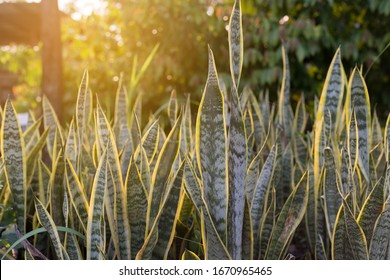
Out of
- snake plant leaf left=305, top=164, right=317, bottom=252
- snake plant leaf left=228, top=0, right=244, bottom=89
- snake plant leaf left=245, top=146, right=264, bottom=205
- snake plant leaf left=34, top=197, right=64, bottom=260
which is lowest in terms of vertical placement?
snake plant leaf left=305, top=164, right=317, bottom=252

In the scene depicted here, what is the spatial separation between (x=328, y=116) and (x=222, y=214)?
1.33 feet

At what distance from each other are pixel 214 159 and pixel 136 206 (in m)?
0.18

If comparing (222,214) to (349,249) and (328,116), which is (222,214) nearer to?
(349,249)

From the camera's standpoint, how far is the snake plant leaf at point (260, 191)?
1018mm

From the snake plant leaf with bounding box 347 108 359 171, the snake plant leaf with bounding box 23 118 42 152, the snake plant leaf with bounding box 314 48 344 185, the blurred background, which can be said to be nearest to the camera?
the snake plant leaf with bounding box 347 108 359 171

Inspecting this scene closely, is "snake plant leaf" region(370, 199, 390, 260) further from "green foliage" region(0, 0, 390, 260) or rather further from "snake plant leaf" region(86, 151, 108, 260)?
"snake plant leaf" region(86, 151, 108, 260)

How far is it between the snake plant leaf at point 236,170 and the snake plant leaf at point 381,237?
0.72 feet

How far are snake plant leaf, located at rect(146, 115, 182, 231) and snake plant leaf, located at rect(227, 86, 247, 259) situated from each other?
0.15 m

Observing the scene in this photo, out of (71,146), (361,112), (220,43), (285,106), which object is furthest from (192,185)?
(220,43)

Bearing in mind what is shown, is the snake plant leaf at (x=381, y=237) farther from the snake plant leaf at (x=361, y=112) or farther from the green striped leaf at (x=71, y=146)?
the green striped leaf at (x=71, y=146)

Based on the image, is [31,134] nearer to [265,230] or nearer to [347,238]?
[265,230]

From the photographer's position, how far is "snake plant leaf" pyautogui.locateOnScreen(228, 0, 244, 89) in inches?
33.7

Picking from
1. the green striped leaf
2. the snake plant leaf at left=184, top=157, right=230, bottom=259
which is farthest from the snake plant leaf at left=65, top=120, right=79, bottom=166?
the snake plant leaf at left=184, top=157, right=230, bottom=259
